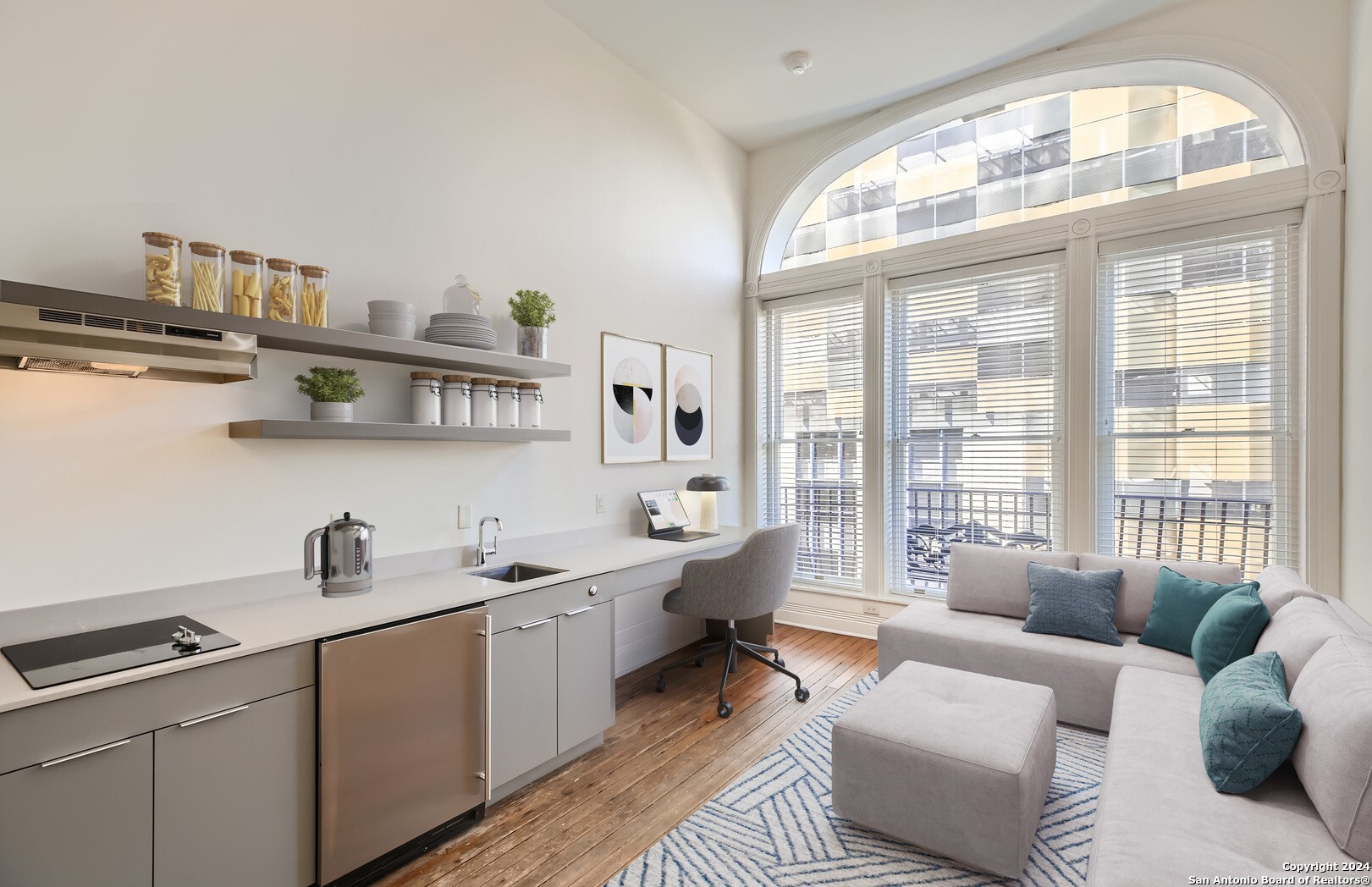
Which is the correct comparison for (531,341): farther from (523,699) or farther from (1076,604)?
(1076,604)

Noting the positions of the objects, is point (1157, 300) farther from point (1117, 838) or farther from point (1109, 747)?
point (1117, 838)

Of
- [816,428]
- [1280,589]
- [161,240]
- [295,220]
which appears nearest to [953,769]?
[1280,589]

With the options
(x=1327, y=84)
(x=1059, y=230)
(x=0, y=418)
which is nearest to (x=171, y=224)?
(x=0, y=418)

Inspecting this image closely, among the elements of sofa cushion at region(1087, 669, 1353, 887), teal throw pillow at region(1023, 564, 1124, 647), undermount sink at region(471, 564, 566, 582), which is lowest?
sofa cushion at region(1087, 669, 1353, 887)

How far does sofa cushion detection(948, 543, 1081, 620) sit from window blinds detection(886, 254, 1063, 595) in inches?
20.3

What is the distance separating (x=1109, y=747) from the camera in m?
2.01

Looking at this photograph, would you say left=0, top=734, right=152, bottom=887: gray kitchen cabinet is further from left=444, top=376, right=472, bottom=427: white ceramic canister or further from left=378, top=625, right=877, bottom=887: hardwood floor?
left=444, top=376, right=472, bottom=427: white ceramic canister

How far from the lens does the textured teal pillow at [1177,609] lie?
281 cm

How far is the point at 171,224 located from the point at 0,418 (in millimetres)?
727

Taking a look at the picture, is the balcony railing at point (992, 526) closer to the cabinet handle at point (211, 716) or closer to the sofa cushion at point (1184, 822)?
the sofa cushion at point (1184, 822)

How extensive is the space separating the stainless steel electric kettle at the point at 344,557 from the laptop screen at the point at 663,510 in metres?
1.76

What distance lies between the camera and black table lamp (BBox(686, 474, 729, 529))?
4.06 meters

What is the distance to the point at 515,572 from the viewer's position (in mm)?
2936

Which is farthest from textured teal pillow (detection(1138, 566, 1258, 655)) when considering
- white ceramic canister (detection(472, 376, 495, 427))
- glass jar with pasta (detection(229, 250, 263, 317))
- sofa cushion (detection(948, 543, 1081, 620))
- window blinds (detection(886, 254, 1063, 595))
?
glass jar with pasta (detection(229, 250, 263, 317))
